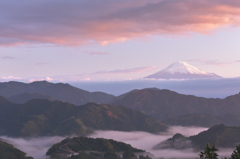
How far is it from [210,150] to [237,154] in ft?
31.9

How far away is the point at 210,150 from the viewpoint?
88312 millimetres

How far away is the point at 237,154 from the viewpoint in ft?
302
